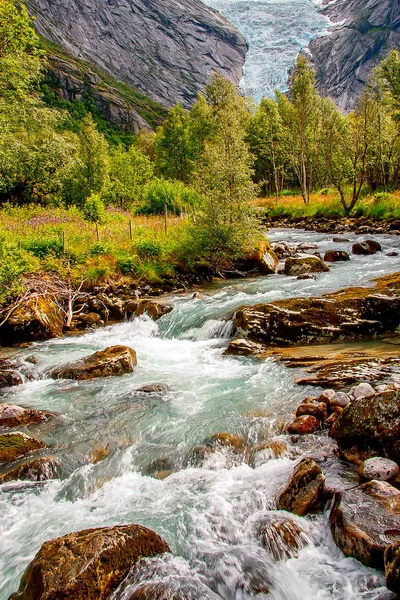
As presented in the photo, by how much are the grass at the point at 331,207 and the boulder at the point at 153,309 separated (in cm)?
1365

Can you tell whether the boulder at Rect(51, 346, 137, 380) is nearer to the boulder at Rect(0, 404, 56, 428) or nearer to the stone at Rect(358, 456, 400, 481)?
the boulder at Rect(0, 404, 56, 428)

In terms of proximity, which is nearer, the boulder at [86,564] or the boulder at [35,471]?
the boulder at [86,564]

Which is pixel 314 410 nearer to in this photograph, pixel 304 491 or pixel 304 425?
pixel 304 425

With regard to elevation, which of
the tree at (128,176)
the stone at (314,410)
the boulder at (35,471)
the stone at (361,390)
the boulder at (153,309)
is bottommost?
the boulder at (35,471)

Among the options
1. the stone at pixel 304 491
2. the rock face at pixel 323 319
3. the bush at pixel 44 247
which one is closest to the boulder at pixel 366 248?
the rock face at pixel 323 319

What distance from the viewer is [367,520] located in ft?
14.7

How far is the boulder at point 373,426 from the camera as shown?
5.65 meters

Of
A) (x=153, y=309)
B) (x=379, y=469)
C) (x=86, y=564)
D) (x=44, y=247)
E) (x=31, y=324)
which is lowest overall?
(x=379, y=469)

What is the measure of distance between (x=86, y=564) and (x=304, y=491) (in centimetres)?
276

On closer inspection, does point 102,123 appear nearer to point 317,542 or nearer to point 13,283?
point 13,283

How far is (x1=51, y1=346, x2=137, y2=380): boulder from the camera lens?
11.0 m

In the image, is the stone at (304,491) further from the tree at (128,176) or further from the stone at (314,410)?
the tree at (128,176)

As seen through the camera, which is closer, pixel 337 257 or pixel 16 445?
pixel 16 445

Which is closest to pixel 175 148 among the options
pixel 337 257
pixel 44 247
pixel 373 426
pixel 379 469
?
pixel 337 257
